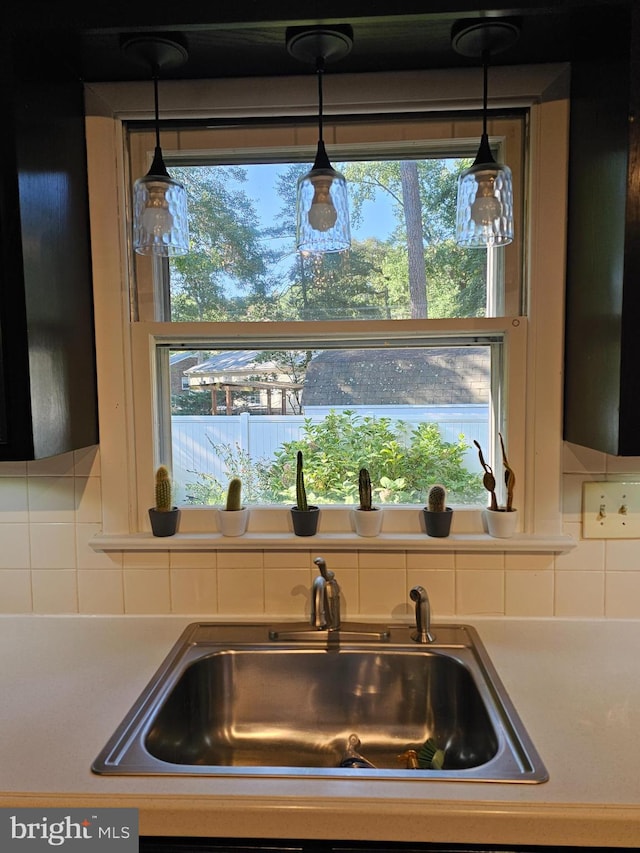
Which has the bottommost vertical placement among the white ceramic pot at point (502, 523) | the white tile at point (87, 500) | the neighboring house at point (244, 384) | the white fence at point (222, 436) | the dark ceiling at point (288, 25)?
the white ceramic pot at point (502, 523)

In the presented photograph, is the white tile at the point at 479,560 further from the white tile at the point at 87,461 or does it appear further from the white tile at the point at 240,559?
the white tile at the point at 87,461

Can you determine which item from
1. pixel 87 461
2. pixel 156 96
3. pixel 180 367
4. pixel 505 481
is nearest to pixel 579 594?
pixel 505 481

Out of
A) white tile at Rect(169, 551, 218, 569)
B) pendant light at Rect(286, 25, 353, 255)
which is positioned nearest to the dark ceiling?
pendant light at Rect(286, 25, 353, 255)

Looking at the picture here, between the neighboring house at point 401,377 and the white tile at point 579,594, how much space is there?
48 cm

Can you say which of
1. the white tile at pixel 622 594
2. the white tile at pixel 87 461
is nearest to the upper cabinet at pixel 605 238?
the white tile at pixel 622 594

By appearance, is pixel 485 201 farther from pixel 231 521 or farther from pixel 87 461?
pixel 87 461

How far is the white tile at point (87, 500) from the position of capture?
1.38 metres

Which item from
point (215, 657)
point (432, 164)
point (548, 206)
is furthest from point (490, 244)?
point (215, 657)

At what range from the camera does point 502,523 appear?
1.31 meters

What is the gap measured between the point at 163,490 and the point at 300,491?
0.34 metres

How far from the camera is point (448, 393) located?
1.42m

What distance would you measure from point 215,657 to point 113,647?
0.23 meters

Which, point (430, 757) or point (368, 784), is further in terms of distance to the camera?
point (430, 757)

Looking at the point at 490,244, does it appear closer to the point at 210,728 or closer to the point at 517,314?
the point at 517,314
